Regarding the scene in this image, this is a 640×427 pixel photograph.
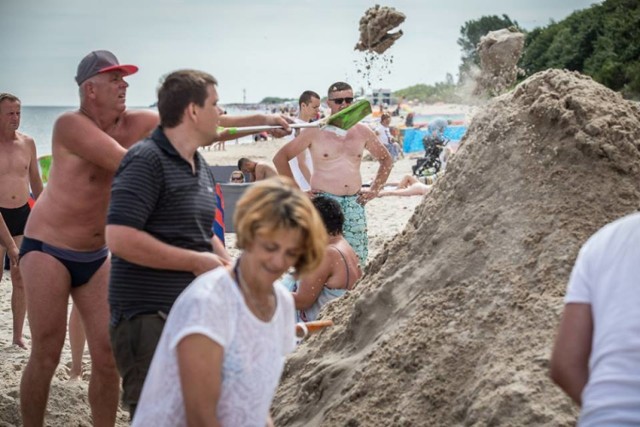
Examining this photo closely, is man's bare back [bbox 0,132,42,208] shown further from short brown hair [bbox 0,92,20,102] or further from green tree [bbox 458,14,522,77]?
green tree [bbox 458,14,522,77]

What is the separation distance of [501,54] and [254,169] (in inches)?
168

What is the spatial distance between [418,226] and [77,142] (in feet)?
6.10

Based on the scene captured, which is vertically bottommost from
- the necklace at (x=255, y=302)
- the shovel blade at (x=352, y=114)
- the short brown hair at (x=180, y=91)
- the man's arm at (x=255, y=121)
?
the necklace at (x=255, y=302)

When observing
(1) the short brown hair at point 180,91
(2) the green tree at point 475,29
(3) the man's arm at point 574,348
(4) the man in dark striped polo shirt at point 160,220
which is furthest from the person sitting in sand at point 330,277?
(2) the green tree at point 475,29

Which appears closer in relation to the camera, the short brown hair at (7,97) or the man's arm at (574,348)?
the man's arm at (574,348)

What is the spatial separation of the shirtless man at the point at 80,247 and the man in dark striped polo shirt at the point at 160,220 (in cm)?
84

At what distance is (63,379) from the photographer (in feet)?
20.5

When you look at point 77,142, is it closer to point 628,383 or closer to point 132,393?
point 132,393

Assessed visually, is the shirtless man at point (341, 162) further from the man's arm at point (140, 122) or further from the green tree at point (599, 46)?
Result: the green tree at point (599, 46)

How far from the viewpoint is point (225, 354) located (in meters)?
2.57

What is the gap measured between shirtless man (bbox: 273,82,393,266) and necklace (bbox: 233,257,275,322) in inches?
178

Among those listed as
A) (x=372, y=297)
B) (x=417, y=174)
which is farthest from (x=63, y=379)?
(x=417, y=174)

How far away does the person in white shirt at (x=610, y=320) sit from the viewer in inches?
91.7

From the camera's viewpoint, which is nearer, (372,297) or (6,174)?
(372,297)
